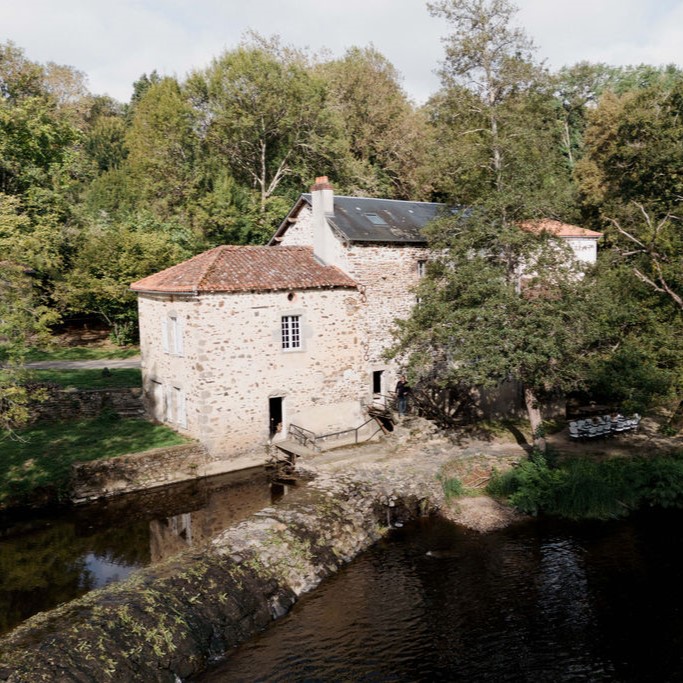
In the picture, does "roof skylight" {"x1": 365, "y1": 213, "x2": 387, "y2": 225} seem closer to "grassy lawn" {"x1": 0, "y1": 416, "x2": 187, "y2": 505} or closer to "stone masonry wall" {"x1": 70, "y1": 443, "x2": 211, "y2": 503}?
"stone masonry wall" {"x1": 70, "y1": 443, "x2": 211, "y2": 503}

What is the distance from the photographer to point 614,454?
63.3ft

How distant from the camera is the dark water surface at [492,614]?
10641 millimetres

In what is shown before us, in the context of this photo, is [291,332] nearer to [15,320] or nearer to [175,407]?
[175,407]

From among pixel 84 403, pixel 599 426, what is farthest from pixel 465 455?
pixel 84 403

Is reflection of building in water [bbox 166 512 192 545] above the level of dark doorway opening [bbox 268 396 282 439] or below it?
below

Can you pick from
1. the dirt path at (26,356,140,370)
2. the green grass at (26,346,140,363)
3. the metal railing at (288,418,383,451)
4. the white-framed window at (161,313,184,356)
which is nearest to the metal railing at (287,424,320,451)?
the metal railing at (288,418,383,451)

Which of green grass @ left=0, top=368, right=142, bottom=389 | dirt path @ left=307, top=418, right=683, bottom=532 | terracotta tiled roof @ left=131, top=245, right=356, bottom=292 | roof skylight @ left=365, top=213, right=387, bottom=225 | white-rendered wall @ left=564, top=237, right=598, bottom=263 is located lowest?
dirt path @ left=307, top=418, right=683, bottom=532

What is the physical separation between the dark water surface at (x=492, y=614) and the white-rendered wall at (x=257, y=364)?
7.36 meters

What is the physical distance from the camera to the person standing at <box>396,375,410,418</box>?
23453 mm

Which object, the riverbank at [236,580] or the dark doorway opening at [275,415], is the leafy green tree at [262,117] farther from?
the riverbank at [236,580]

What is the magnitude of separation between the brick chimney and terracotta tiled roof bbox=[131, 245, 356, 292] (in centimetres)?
50

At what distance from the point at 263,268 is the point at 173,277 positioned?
346 cm

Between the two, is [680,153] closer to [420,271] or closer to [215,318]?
[420,271]

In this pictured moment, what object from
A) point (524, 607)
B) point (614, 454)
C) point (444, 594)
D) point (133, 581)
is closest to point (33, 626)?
point (133, 581)
